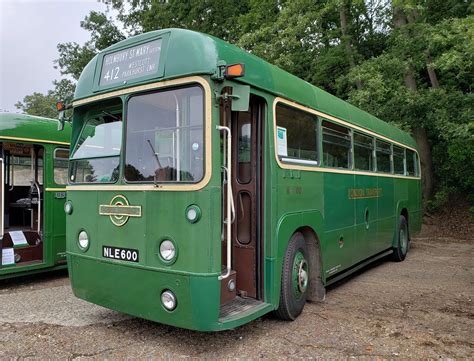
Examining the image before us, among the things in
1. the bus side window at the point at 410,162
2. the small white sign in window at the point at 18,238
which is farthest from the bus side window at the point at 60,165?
the bus side window at the point at 410,162

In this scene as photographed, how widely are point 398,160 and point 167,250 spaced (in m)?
7.36

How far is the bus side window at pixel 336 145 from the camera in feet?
20.0

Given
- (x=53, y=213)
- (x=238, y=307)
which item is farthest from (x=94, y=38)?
(x=238, y=307)

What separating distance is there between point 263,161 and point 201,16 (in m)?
15.6

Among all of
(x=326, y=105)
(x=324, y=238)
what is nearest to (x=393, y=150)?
(x=326, y=105)

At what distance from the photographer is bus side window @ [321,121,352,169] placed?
6.08 meters

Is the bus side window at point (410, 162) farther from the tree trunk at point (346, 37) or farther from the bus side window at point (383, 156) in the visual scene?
the tree trunk at point (346, 37)

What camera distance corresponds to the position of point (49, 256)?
7.29 meters

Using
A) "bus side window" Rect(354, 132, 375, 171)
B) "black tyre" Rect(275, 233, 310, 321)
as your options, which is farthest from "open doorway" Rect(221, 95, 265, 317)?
"bus side window" Rect(354, 132, 375, 171)

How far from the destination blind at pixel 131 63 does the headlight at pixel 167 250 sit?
1693 mm

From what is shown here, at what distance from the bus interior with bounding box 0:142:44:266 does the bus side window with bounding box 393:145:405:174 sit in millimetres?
7227

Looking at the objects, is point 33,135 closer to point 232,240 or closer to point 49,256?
point 49,256

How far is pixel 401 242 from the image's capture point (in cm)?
973

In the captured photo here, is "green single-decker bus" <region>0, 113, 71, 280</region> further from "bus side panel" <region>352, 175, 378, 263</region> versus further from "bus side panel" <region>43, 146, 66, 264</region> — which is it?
"bus side panel" <region>352, 175, 378, 263</region>
